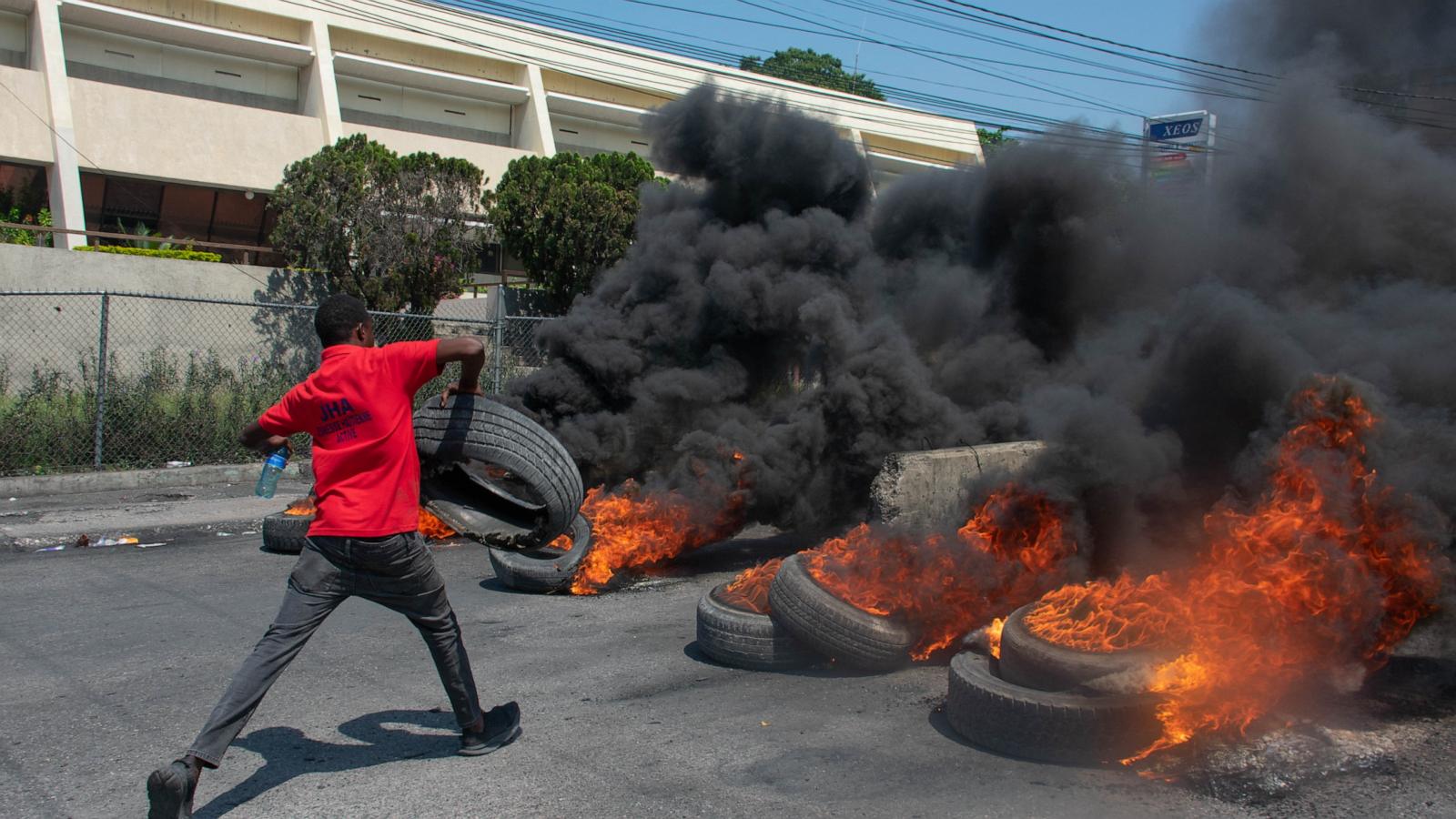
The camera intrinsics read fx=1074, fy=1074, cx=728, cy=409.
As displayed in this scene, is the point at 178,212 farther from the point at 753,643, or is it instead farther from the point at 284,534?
the point at 753,643

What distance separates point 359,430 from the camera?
13.8 feet

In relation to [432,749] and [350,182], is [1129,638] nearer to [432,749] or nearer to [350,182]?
[432,749]

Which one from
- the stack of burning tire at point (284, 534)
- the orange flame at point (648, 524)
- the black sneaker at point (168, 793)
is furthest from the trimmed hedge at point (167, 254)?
the black sneaker at point (168, 793)

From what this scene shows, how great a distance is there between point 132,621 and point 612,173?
50.1ft

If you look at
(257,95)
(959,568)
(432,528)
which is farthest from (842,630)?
(257,95)

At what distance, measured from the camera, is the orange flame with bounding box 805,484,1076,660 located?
5.71m

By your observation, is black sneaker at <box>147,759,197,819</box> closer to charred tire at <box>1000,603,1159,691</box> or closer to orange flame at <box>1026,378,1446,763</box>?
charred tire at <box>1000,603,1159,691</box>

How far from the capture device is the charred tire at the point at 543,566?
762 centimetres

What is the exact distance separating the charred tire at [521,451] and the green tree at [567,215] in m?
13.1

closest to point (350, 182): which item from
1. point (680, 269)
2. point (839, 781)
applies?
point (680, 269)

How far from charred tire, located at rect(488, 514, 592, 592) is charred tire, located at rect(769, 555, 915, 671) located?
7.83 feet

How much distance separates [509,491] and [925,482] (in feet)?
10.4

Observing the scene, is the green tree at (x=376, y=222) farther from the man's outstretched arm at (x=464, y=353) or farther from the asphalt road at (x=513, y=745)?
the man's outstretched arm at (x=464, y=353)

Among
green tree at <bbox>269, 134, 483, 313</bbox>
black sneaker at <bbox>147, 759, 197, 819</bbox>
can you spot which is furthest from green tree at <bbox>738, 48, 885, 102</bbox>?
black sneaker at <bbox>147, 759, 197, 819</bbox>
